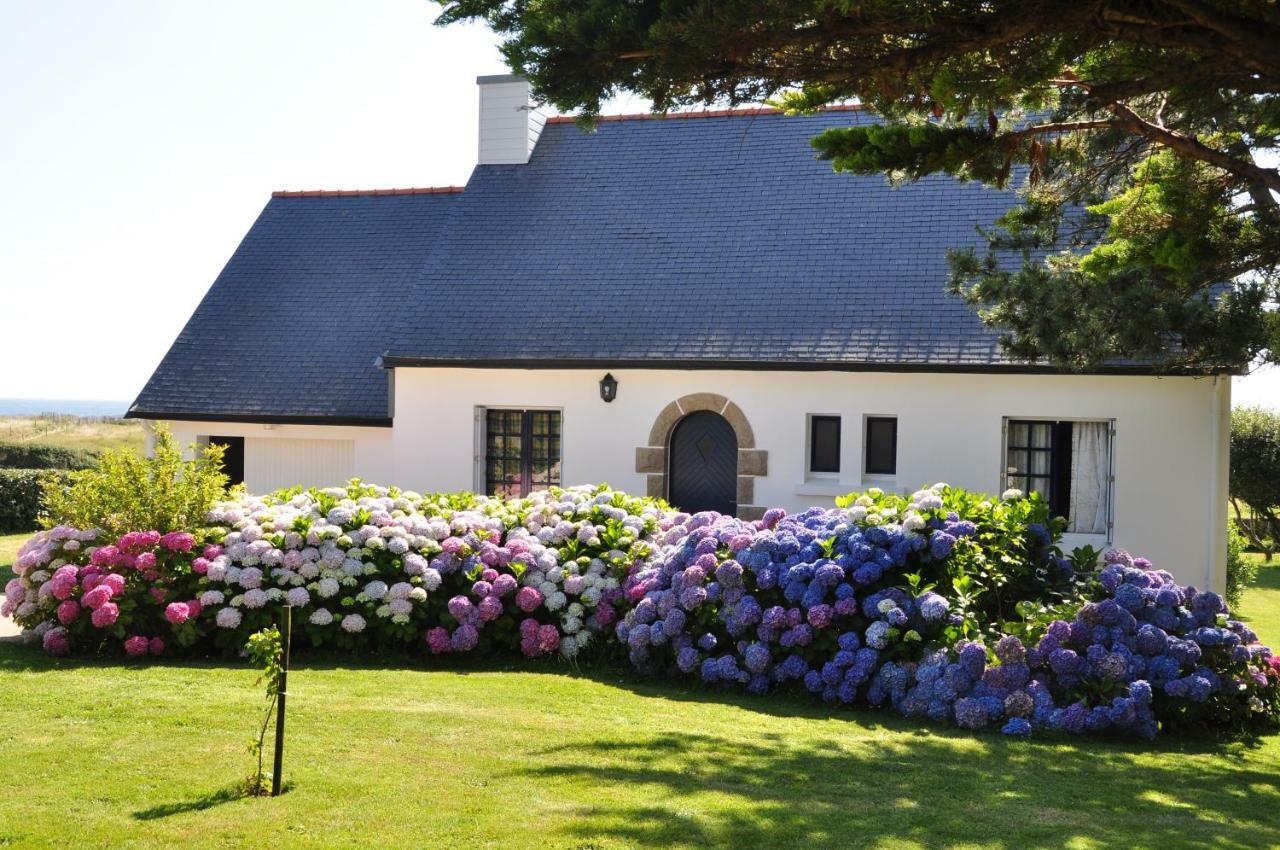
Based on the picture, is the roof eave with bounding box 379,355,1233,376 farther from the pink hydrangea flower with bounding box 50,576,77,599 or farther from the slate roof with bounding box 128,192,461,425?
the pink hydrangea flower with bounding box 50,576,77,599

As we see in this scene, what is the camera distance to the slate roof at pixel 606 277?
15.9 metres

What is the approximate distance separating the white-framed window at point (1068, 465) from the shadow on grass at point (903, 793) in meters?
6.72

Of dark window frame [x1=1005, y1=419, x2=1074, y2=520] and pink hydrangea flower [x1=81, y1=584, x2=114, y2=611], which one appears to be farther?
dark window frame [x1=1005, y1=419, x2=1074, y2=520]

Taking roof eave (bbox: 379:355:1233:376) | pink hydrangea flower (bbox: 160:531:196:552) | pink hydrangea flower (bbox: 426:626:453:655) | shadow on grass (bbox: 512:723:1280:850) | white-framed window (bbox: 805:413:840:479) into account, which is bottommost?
shadow on grass (bbox: 512:723:1280:850)

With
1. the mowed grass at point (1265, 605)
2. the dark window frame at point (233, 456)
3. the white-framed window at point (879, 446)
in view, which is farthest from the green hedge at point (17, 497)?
the mowed grass at point (1265, 605)

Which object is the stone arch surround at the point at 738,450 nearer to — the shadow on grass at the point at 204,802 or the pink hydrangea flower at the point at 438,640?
the pink hydrangea flower at the point at 438,640

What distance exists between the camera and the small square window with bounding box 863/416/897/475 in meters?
15.4

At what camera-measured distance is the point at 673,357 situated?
52.1 feet

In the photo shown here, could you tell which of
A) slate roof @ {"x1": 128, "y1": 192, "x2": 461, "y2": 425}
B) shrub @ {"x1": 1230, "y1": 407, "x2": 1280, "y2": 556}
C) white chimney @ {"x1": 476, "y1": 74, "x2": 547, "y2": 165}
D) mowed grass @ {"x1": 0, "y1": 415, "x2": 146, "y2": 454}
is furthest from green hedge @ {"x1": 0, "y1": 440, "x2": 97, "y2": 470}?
shrub @ {"x1": 1230, "y1": 407, "x2": 1280, "y2": 556}

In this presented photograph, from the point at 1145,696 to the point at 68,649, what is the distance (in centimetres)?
815

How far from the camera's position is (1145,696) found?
8586 millimetres

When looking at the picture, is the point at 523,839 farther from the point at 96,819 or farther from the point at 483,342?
the point at 483,342

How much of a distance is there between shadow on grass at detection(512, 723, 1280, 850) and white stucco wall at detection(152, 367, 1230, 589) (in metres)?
6.75

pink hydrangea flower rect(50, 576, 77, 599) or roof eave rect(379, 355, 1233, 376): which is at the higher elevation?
roof eave rect(379, 355, 1233, 376)
